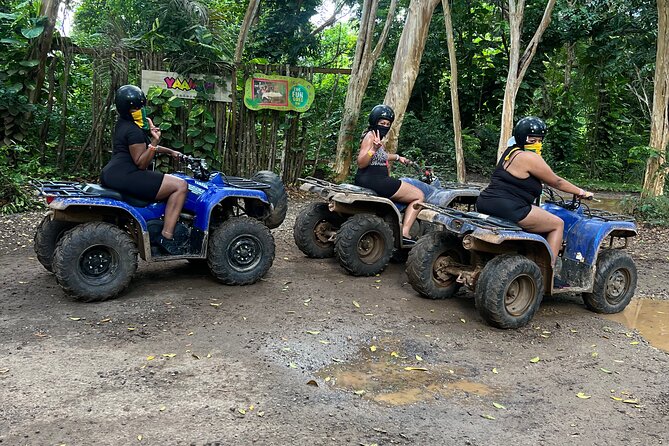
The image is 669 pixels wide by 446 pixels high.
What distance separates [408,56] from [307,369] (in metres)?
8.83

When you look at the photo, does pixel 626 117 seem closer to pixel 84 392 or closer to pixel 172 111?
pixel 172 111

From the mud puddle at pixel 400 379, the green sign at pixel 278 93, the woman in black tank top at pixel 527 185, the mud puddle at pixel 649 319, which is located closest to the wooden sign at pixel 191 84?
the green sign at pixel 278 93

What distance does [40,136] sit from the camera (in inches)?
427

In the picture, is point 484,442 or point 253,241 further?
point 253,241

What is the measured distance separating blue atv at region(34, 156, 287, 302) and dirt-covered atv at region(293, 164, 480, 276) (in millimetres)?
703

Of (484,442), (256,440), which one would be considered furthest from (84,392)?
(484,442)

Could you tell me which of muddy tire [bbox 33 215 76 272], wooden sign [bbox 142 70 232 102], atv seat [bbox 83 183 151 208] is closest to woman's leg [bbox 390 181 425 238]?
atv seat [bbox 83 183 151 208]

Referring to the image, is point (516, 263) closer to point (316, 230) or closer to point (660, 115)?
point (316, 230)

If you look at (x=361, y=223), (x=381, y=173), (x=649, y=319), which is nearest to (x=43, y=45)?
(x=381, y=173)

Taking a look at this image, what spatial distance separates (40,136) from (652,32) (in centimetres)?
1389

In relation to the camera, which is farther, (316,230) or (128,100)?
(316,230)

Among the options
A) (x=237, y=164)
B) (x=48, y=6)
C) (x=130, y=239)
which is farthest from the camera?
(x=237, y=164)

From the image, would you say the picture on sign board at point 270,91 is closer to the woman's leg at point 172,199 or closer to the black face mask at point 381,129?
the black face mask at point 381,129

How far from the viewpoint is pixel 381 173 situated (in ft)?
24.5
